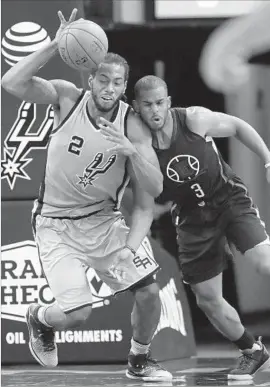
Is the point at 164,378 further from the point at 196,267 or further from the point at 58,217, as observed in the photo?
the point at 58,217

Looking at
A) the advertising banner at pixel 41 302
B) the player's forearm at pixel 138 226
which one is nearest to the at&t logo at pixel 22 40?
the advertising banner at pixel 41 302

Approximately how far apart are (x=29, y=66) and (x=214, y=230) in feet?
6.08

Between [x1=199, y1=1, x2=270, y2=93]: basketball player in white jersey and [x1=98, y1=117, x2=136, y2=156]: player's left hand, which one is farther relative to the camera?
Answer: [x1=199, y1=1, x2=270, y2=93]: basketball player in white jersey

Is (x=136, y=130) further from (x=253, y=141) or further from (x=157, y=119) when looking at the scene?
(x=253, y=141)

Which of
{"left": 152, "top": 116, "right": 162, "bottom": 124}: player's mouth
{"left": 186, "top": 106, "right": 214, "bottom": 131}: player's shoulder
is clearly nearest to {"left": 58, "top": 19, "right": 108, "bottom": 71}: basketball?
{"left": 152, "top": 116, "right": 162, "bottom": 124}: player's mouth

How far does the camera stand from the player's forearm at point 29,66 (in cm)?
695

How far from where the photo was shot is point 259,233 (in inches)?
301

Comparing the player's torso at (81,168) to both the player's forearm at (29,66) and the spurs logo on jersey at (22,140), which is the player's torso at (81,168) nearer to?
the player's forearm at (29,66)

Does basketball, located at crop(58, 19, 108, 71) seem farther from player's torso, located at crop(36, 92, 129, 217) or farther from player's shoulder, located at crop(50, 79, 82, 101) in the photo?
player's torso, located at crop(36, 92, 129, 217)

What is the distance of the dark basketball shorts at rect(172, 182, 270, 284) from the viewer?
771cm

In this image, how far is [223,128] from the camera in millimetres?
7629


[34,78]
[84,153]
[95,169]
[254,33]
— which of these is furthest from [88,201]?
[254,33]

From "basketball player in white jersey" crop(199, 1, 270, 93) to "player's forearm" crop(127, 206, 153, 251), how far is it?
3341 millimetres

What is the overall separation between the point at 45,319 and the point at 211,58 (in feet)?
13.1
